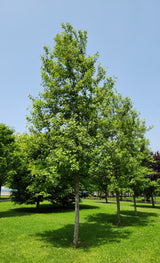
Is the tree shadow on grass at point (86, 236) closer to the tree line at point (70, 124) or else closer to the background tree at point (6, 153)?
the tree line at point (70, 124)

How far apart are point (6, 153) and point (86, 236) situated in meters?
15.6

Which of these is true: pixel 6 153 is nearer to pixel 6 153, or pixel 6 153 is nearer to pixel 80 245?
pixel 6 153

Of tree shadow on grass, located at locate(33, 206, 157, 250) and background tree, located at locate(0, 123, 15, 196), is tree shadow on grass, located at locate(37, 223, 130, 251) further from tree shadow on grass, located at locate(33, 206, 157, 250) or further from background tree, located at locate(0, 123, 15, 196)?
background tree, located at locate(0, 123, 15, 196)

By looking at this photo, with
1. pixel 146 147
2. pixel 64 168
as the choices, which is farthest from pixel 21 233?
pixel 146 147

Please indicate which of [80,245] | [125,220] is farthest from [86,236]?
[125,220]

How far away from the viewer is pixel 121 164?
58.2 ft

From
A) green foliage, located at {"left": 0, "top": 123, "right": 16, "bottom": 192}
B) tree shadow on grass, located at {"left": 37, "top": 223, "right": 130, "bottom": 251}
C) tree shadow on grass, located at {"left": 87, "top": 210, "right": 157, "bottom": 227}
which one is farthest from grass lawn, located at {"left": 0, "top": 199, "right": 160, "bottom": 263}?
green foliage, located at {"left": 0, "top": 123, "right": 16, "bottom": 192}

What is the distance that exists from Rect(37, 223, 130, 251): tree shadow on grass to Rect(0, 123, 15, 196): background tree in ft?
37.0

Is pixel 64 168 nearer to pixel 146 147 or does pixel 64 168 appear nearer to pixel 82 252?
pixel 82 252

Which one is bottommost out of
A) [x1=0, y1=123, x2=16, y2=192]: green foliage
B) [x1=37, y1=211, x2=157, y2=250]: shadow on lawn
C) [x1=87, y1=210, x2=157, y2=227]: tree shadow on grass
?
[x1=87, y1=210, x2=157, y2=227]: tree shadow on grass

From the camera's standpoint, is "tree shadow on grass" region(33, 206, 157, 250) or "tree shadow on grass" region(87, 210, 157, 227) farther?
"tree shadow on grass" region(87, 210, 157, 227)

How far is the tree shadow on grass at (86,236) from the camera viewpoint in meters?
11.8

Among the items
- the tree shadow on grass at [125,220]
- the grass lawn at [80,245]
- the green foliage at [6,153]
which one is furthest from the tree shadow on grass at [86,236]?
the green foliage at [6,153]

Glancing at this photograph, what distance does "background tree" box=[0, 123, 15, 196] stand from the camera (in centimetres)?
2256
